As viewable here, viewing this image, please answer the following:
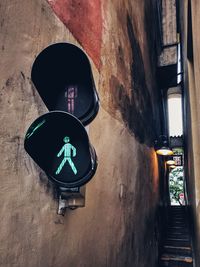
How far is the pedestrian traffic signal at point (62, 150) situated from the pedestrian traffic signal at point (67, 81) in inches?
7.1

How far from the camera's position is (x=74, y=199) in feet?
6.13

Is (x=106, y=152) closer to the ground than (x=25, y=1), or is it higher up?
closer to the ground

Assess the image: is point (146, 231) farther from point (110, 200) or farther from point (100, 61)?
point (100, 61)

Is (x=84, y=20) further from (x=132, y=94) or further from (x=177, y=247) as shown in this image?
(x=177, y=247)

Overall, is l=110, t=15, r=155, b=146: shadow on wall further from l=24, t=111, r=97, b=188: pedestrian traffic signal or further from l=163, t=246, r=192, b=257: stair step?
l=163, t=246, r=192, b=257: stair step

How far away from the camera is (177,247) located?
25.8ft

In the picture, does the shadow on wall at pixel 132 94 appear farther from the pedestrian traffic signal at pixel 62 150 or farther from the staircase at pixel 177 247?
the staircase at pixel 177 247

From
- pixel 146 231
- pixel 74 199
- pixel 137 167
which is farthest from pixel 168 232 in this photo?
pixel 74 199

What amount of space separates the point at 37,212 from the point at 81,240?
2.65 ft

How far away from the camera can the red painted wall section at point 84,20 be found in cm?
234

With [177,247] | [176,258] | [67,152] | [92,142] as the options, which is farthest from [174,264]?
[67,152]

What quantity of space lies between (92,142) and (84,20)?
1.39 m

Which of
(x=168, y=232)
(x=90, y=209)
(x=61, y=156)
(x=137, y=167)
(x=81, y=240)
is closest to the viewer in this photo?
(x=61, y=156)

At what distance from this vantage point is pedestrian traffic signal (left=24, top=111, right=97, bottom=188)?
1563 millimetres
